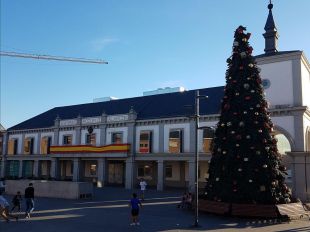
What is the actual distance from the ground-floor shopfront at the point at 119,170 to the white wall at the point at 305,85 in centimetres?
1124

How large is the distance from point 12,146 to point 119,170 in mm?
21604

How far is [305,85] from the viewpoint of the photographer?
33.8 m

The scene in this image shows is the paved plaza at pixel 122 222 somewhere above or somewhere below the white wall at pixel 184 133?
below

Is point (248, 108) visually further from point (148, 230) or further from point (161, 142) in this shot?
point (161, 142)

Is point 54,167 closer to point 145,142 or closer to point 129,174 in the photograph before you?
point 129,174

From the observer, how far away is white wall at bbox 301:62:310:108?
107 ft

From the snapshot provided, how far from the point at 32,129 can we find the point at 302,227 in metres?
47.5

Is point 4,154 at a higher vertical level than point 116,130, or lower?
lower

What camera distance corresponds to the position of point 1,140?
6650 cm

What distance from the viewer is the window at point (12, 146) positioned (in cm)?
5944

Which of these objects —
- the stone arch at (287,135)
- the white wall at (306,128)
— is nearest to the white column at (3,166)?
the stone arch at (287,135)

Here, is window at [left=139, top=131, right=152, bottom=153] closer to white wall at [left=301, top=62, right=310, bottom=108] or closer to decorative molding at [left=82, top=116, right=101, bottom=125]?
decorative molding at [left=82, top=116, right=101, bottom=125]

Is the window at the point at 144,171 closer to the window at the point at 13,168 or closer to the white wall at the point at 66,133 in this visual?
the white wall at the point at 66,133

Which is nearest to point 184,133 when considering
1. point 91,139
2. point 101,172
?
Answer: point 101,172
